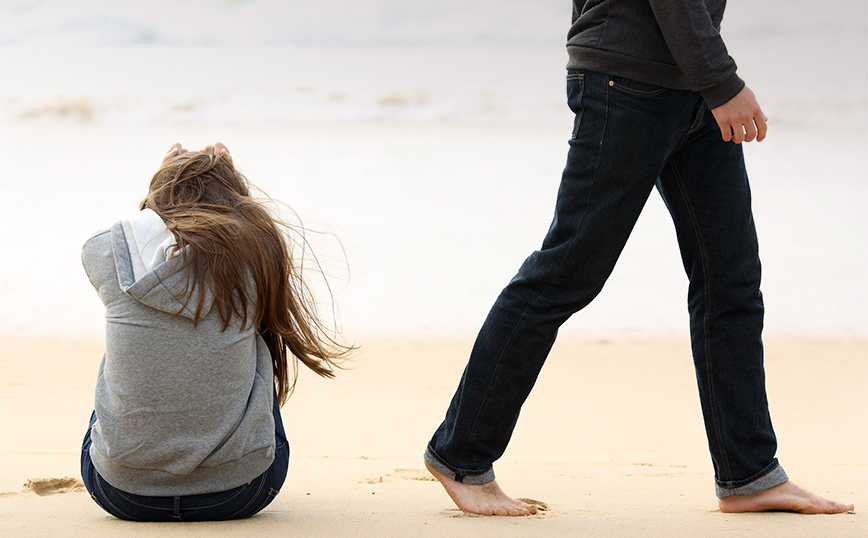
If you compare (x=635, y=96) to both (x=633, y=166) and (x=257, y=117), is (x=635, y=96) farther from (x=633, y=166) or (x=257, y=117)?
(x=257, y=117)

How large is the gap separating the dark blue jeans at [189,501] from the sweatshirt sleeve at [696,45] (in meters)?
0.93

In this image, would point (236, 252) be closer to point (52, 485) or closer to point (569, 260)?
point (569, 260)

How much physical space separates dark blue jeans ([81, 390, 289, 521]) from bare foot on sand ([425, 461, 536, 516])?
30cm

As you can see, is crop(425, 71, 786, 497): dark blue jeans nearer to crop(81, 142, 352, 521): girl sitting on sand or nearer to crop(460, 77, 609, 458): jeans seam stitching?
crop(460, 77, 609, 458): jeans seam stitching

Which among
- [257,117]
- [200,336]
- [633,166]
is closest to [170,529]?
[200,336]

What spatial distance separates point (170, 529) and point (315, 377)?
2.60m

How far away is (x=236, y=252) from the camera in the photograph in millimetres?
1243

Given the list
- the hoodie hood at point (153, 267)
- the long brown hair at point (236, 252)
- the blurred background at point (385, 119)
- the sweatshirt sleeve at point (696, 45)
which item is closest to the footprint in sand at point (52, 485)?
the long brown hair at point (236, 252)

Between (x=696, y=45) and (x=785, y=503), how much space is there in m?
0.82

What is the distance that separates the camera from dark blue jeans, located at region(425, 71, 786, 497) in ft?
4.34

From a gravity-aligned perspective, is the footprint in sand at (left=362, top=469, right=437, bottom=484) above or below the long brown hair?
below

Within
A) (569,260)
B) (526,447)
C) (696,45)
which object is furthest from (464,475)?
(526,447)

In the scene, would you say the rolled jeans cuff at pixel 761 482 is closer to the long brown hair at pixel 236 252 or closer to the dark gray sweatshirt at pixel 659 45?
the dark gray sweatshirt at pixel 659 45

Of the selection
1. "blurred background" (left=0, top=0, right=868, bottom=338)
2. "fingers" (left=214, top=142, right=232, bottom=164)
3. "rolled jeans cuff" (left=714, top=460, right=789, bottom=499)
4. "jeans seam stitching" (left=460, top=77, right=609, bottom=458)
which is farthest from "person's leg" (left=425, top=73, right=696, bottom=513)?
"blurred background" (left=0, top=0, right=868, bottom=338)
